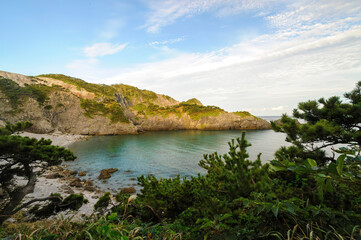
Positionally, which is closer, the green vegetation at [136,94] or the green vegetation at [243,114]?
the green vegetation at [243,114]

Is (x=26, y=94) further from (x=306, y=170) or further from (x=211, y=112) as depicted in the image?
(x=306, y=170)

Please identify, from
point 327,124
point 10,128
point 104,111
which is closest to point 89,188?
point 10,128

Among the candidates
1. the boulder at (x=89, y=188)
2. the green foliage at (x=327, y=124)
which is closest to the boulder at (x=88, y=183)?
the boulder at (x=89, y=188)

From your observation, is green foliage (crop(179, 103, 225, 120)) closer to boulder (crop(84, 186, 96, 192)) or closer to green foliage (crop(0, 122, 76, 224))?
boulder (crop(84, 186, 96, 192))

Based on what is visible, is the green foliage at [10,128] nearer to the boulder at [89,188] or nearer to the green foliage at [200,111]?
the boulder at [89,188]

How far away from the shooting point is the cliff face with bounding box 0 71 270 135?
5238 cm

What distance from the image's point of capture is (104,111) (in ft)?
213

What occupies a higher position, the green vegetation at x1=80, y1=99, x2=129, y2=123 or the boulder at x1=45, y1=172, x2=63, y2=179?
the green vegetation at x1=80, y1=99, x2=129, y2=123

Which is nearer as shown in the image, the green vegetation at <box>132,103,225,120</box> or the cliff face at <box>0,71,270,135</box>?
the cliff face at <box>0,71,270,135</box>

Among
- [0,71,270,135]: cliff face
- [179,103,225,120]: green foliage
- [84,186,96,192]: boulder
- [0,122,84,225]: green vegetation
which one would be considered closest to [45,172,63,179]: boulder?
[84,186,96,192]: boulder

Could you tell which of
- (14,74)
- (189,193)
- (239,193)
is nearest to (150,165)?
(189,193)

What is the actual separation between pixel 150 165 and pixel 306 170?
2386cm

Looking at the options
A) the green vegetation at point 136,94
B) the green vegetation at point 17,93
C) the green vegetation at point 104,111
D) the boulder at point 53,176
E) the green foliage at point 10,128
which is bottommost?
the boulder at point 53,176

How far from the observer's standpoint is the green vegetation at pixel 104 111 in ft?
206
